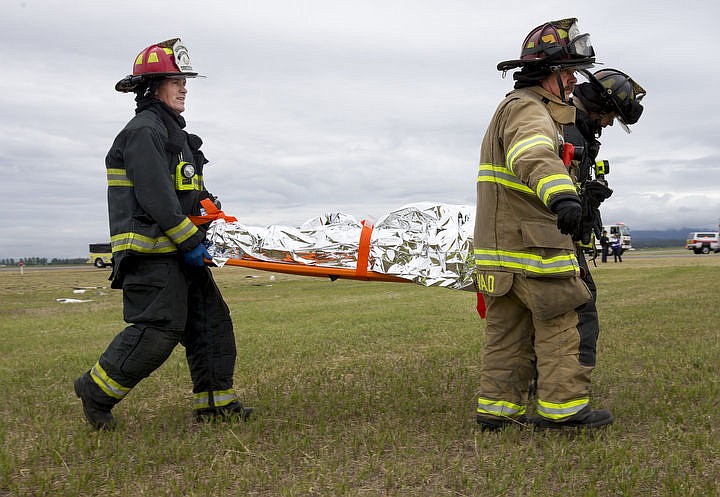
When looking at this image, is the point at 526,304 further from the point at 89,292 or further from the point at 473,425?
the point at 89,292

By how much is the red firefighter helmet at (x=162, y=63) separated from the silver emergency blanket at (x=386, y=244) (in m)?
1.09

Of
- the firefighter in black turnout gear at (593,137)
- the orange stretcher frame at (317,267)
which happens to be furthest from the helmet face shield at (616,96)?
the orange stretcher frame at (317,267)

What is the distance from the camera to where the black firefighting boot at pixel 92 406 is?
14.6 ft

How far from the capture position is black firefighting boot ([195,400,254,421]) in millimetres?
4785

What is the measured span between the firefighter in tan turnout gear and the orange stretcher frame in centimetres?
72

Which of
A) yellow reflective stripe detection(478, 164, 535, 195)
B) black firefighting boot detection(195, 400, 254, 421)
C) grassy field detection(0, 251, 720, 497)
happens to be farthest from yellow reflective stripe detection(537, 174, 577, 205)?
black firefighting boot detection(195, 400, 254, 421)

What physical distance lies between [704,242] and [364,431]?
58420 millimetres

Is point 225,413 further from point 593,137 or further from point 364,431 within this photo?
point 593,137

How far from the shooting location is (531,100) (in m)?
4.13

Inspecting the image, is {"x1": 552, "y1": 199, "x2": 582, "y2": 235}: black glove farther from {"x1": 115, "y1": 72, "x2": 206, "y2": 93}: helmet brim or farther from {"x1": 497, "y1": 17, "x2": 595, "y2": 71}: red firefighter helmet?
{"x1": 115, "y1": 72, "x2": 206, "y2": 93}: helmet brim

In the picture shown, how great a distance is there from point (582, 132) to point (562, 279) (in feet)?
4.34

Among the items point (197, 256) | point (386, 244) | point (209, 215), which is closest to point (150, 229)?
point (197, 256)

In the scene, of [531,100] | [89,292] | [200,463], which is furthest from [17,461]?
[89,292]

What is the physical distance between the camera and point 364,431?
172 inches
